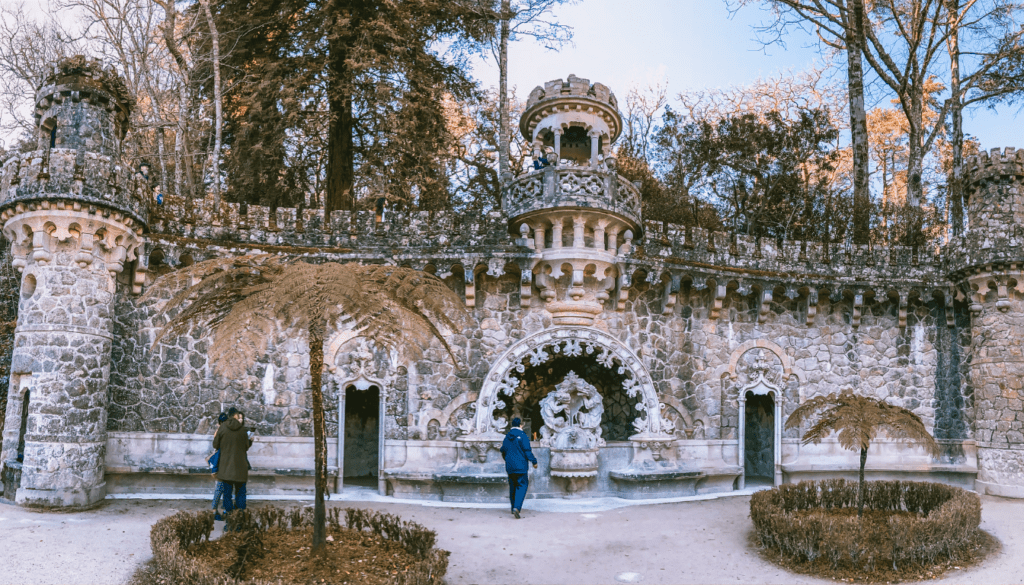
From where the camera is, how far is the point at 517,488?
33.7ft

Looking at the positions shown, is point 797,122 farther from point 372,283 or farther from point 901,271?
point 372,283

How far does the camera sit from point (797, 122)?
18562 mm

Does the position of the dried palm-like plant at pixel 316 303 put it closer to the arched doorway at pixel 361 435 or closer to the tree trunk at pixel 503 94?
the arched doorway at pixel 361 435

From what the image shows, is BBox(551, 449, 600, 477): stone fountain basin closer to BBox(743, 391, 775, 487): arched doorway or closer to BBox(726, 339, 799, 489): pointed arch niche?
BBox(726, 339, 799, 489): pointed arch niche

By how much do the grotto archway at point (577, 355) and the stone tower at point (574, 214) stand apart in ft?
1.09

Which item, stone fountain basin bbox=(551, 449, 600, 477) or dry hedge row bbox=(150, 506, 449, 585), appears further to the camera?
stone fountain basin bbox=(551, 449, 600, 477)

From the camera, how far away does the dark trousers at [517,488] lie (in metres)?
10.2

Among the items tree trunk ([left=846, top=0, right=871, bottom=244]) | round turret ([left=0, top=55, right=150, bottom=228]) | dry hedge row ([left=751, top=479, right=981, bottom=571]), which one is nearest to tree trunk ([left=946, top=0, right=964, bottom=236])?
tree trunk ([left=846, top=0, right=871, bottom=244])

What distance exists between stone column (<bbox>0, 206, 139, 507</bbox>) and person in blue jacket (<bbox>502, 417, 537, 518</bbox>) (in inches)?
238

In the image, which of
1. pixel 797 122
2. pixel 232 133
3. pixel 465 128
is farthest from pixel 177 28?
pixel 797 122

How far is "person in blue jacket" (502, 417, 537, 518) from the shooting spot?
33.5 ft

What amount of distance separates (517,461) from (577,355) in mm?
2668

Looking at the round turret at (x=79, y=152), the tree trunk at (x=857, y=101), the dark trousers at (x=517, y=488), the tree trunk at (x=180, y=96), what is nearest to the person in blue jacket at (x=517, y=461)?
the dark trousers at (x=517, y=488)

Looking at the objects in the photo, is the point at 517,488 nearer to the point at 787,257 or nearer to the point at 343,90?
the point at 787,257
